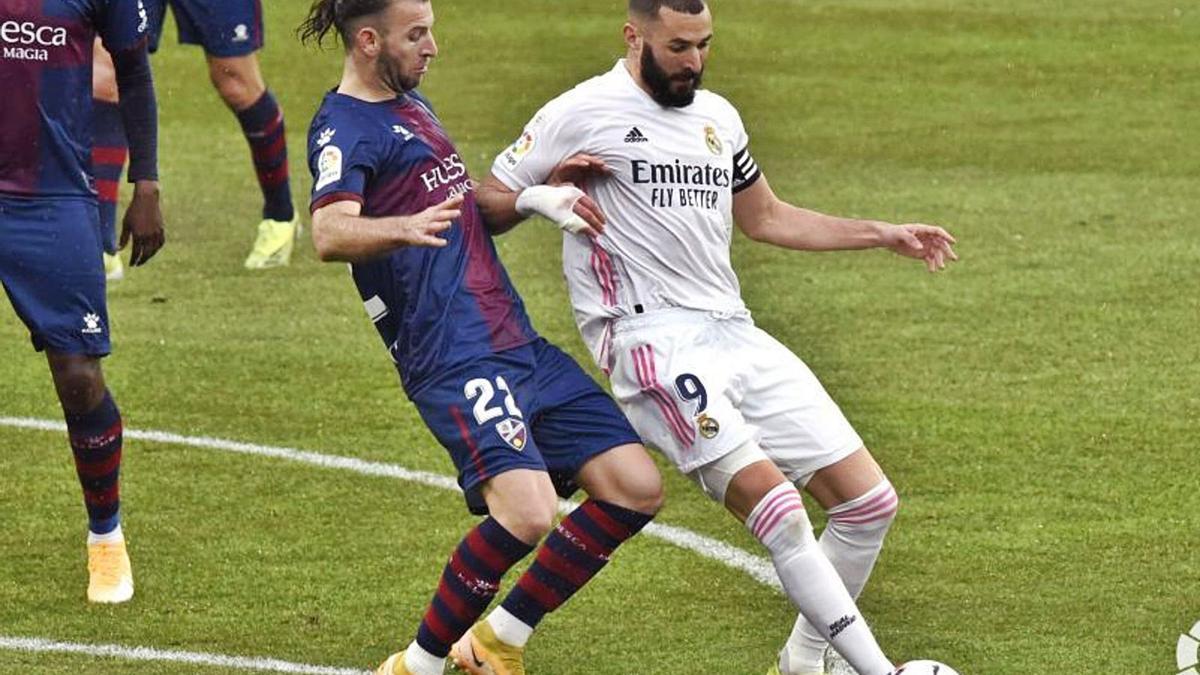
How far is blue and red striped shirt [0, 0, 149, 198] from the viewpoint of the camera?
793 cm

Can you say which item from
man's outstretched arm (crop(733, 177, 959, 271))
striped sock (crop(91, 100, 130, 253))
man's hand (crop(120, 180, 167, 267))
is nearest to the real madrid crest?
man's outstretched arm (crop(733, 177, 959, 271))

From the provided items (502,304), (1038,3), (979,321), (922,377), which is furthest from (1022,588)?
(1038,3)

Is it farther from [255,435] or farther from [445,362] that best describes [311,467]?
[445,362]

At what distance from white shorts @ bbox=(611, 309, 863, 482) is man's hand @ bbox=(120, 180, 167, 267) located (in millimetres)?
1826

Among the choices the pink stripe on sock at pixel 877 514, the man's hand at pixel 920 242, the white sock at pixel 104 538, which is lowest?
the white sock at pixel 104 538

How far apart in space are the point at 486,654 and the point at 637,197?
1.39m

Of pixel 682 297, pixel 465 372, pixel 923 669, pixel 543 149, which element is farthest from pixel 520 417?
pixel 923 669

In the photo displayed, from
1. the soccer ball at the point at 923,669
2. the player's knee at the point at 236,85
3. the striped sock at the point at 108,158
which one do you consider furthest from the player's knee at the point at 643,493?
the player's knee at the point at 236,85

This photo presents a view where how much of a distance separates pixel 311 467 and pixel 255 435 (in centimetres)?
55

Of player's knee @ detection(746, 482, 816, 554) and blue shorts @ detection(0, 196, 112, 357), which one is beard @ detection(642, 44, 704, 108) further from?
blue shorts @ detection(0, 196, 112, 357)

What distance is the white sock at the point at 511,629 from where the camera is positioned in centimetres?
727

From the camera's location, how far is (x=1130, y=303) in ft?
40.6

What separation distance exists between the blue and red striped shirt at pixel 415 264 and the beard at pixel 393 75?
0.06 metres

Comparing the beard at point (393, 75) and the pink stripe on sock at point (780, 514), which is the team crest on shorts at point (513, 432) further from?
the beard at point (393, 75)
